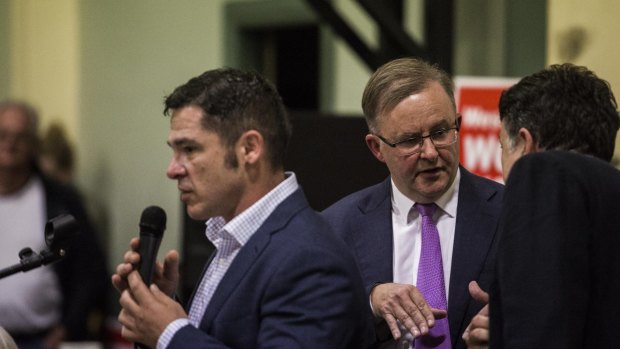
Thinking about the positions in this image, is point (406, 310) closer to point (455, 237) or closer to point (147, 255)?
point (455, 237)

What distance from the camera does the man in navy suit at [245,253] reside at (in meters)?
2.32

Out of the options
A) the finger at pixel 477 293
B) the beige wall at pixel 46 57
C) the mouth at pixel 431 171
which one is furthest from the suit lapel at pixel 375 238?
the beige wall at pixel 46 57

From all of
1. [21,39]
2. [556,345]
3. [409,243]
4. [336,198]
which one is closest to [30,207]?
[336,198]

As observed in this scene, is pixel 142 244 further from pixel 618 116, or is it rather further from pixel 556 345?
pixel 618 116

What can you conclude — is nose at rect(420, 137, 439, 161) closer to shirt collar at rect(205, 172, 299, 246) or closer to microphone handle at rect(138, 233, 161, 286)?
shirt collar at rect(205, 172, 299, 246)

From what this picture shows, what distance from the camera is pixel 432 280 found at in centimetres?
280

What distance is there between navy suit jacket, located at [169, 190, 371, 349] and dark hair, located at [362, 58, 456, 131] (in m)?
0.54

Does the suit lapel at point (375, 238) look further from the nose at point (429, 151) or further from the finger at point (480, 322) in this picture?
the finger at point (480, 322)

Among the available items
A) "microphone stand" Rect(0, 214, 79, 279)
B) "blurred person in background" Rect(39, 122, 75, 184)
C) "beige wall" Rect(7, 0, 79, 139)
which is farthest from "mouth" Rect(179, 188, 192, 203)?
"beige wall" Rect(7, 0, 79, 139)

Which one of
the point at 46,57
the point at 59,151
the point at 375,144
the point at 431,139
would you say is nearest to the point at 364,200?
the point at 375,144

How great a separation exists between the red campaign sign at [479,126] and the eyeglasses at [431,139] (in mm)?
1735

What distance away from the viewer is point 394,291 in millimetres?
2658

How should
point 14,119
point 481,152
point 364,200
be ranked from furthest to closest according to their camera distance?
point 14,119, point 481,152, point 364,200

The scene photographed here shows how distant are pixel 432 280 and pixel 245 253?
0.57 metres
